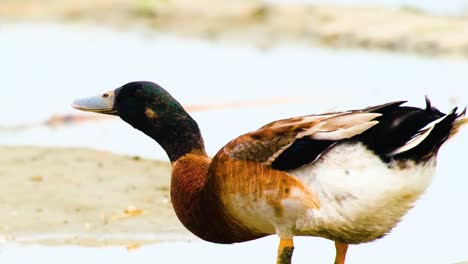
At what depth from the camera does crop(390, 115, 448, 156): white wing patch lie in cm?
657

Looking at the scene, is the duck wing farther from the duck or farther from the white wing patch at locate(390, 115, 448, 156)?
the white wing patch at locate(390, 115, 448, 156)

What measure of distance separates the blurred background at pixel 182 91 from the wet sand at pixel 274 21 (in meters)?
0.02


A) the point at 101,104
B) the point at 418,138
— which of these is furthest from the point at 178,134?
the point at 418,138

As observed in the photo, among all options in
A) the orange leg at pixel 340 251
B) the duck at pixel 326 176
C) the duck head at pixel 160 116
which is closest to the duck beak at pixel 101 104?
the duck head at pixel 160 116

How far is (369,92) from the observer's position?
491 inches

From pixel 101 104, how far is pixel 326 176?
144cm

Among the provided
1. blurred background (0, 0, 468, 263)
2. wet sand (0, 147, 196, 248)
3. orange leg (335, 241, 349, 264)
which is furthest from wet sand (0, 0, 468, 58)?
orange leg (335, 241, 349, 264)

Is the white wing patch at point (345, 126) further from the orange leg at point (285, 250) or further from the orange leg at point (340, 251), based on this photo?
the orange leg at point (340, 251)

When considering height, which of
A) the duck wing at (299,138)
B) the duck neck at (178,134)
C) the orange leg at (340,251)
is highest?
the duck wing at (299,138)

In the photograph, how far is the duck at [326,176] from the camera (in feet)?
21.8

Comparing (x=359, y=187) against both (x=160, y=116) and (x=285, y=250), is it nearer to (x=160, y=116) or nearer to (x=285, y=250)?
(x=285, y=250)

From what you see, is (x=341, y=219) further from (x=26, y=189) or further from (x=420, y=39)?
(x=420, y=39)

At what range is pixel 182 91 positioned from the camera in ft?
42.4

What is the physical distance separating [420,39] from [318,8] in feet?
6.18
